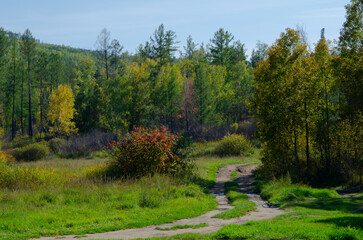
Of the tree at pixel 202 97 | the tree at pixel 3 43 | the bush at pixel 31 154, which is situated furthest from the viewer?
the tree at pixel 3 43

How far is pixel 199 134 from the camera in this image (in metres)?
46.3

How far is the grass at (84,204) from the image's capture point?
31.4 ft

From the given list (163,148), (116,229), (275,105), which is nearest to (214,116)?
(275,105)

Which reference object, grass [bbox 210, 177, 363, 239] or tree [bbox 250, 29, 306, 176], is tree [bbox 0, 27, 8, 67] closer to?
tree [bbox 250, 29, 306, 176]

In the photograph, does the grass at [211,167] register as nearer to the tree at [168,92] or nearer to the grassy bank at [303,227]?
the grassy bank at [303,227]

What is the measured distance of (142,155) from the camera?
17.4 metres

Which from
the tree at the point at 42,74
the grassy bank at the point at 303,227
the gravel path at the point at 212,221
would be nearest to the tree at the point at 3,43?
the tree at the point at 42,74

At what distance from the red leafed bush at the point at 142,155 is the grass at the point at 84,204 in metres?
1.40

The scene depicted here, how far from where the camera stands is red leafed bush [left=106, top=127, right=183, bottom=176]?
17203 mm

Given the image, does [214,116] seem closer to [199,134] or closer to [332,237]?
[199,134]

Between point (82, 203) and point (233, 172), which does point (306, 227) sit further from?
point (233, 172)

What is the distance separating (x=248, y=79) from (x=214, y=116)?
14.8 m

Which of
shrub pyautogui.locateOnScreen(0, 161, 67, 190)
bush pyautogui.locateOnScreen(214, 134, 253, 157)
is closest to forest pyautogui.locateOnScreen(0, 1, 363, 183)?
bush pyautogui.locateOnScreen(214, 134, 253, 157)

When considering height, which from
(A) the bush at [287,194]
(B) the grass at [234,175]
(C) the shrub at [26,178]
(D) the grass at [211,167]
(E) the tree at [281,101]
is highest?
(E) the tree at [281,101]
